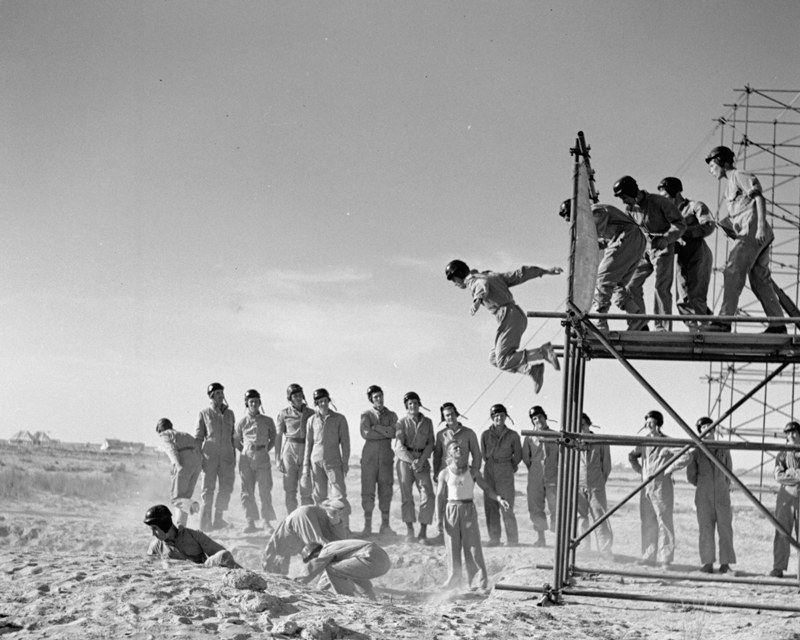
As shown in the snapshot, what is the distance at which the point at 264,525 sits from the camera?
47.0ft

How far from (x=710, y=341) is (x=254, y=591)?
14.9 feet

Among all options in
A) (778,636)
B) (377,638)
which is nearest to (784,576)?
(778,636)

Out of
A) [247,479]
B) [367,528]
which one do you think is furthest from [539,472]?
[247,479]

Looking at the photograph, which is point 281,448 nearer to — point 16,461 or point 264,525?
point 264,525

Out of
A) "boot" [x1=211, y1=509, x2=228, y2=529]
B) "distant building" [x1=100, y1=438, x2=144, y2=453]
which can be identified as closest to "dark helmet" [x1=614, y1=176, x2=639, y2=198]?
"boot" [x1=211, y1=509, x2=228, y2=529]

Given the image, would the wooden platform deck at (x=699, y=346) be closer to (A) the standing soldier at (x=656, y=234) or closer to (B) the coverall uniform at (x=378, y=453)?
(A) the standing soldier at (x=656, y=234)

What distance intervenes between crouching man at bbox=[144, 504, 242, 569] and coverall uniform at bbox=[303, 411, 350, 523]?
4062mm

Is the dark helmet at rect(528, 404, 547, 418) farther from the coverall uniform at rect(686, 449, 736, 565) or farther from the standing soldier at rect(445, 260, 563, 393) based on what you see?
the standing soldier at rect(445, 260, 563, 393)

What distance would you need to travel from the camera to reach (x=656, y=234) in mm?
8961

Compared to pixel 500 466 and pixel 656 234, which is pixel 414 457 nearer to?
pixel 500 466

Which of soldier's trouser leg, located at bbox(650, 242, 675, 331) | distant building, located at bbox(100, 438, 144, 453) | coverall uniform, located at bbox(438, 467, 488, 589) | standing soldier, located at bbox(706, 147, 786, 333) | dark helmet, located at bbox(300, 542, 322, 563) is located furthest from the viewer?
distant building, located at bbox(100, 438, 144, 453)

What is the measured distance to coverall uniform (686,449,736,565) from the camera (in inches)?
436

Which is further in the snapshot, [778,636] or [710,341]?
[710,341]

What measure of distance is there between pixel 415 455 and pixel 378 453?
62cm
